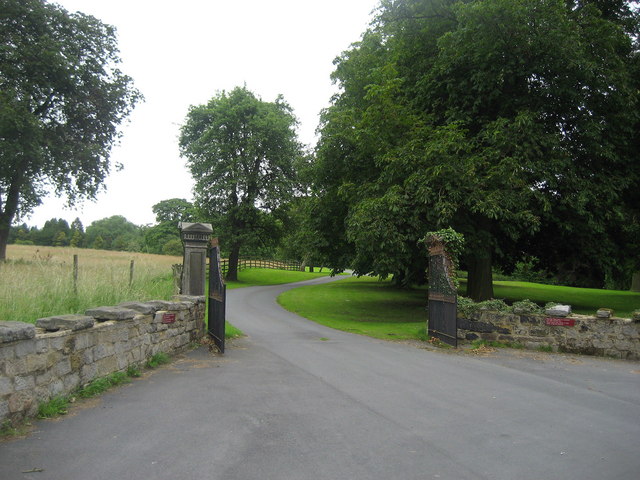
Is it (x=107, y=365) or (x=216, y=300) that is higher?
(x=216, y=300)

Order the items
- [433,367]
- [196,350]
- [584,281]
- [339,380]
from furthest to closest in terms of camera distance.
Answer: [584,281]
[196,350]
[433,367]
[339,380]

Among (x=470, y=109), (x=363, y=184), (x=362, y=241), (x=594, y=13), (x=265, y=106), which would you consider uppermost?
(x=265, y=106)

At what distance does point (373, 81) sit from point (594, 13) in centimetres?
862

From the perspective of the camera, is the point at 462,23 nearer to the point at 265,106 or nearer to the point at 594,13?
the point at 594,13

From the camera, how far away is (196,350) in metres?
9.41

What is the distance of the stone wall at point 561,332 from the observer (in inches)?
408

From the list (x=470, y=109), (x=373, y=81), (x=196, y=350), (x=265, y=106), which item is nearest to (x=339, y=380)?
(x=196, y=350)

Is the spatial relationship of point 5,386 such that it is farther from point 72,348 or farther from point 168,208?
point 168,208

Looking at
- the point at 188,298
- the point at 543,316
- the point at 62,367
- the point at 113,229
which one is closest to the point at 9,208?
the point at 188,298

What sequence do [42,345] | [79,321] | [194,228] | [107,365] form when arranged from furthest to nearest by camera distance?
[194,228] < [107,365] < [79,321] < [42,345]

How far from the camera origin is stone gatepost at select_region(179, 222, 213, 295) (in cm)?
1102

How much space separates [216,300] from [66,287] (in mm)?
2804

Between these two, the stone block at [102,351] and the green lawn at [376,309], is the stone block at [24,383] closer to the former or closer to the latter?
the stone block at [102,351]

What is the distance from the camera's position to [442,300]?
38.6 ft
